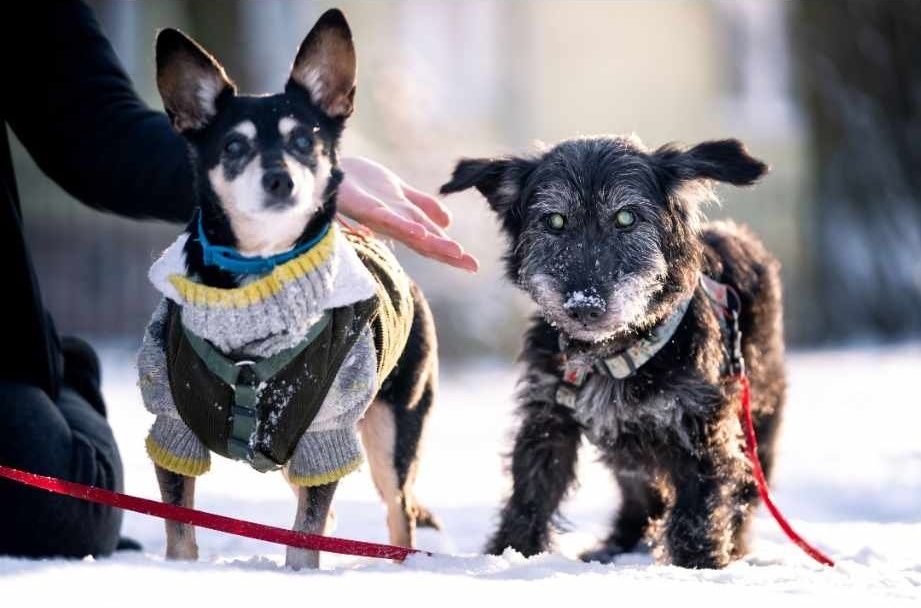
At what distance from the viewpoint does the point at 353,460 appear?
2.97 m

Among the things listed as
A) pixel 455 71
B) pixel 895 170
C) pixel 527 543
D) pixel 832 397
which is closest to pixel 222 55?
pixel 455 71

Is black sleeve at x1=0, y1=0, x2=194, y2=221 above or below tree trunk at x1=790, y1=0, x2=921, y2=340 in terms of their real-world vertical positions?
below

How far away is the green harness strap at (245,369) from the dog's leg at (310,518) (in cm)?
25

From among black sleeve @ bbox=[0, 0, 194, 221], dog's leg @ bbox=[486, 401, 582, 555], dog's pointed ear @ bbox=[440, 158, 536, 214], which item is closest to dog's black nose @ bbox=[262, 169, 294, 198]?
black sleeve @ bbox=[0, 0, 194, 221]

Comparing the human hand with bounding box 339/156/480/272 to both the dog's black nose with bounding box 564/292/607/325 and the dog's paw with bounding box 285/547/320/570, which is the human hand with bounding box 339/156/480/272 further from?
the dog's paw with bounding box 285/547/320/570

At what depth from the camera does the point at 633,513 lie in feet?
14.0

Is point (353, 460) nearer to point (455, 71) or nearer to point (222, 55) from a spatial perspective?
point (222, 55)

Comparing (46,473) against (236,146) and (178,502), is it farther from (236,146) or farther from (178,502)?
(236,146)

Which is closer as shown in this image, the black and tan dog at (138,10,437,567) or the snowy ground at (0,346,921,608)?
the snowy ground at (0,346,921,608)

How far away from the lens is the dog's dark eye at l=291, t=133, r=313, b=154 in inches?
115

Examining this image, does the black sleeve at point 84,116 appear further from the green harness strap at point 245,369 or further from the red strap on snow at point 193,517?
the red strap on snow at point 193,517

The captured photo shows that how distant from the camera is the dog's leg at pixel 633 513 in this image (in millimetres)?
4215

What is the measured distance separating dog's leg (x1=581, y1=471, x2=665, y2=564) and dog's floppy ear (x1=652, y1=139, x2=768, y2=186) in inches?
50.1

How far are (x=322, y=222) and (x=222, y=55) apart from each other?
8.87 m
